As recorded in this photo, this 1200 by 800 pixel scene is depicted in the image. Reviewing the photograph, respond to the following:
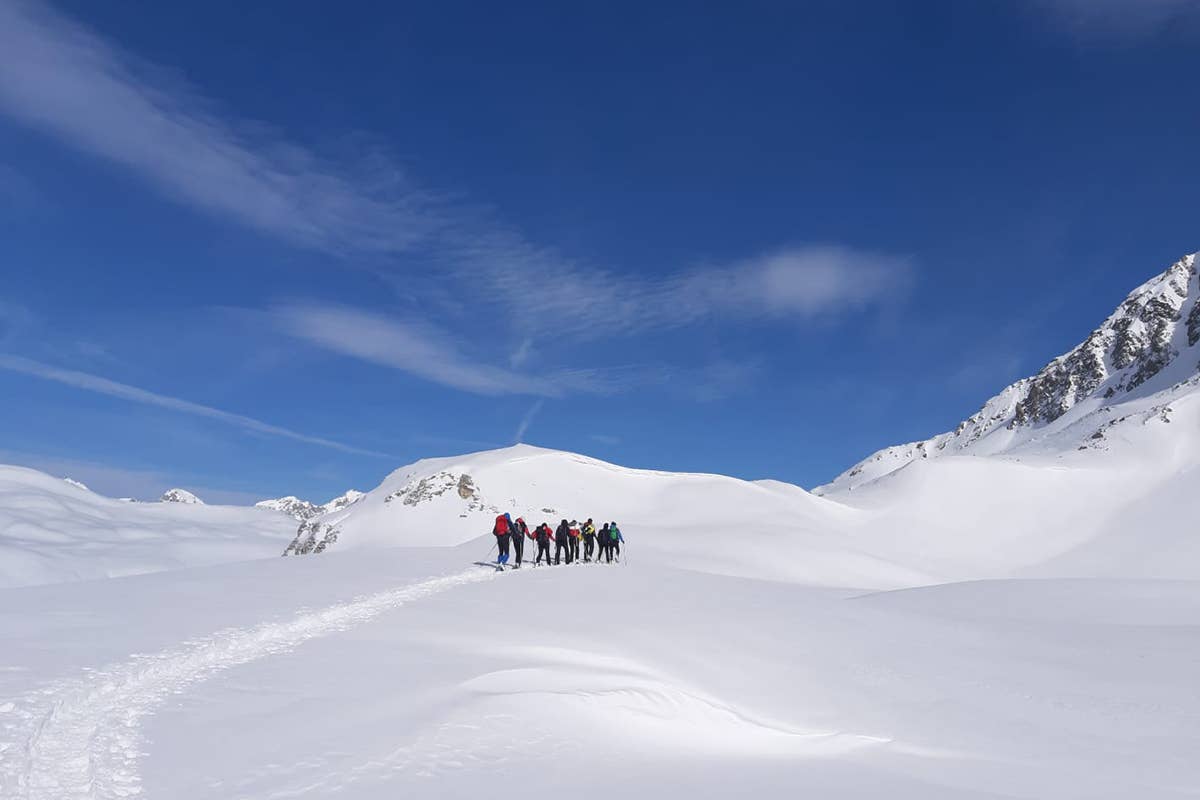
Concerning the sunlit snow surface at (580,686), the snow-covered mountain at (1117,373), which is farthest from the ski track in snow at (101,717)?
the snow-covered mountain at (1117,373)

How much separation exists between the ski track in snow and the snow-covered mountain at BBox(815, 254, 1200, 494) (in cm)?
9419

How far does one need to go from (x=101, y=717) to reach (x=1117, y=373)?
490 ft

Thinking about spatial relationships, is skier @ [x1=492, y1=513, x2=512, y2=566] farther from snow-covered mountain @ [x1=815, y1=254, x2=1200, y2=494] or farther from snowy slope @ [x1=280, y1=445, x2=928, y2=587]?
snow-covered mountain @ [x1=815, y1=254, x2=1200, y2=494]

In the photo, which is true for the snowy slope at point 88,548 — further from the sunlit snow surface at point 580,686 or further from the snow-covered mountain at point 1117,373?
the snow-covered mountain at point 1117,373

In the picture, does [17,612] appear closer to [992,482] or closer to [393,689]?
[393,689]

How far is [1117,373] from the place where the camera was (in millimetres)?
124812

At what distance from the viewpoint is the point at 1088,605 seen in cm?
1939

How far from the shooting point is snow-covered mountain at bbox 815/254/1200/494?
10162 cm

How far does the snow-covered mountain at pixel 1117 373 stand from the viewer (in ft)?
333

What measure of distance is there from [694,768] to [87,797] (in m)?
4.62

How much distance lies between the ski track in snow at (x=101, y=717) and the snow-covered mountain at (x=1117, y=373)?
3708 inches

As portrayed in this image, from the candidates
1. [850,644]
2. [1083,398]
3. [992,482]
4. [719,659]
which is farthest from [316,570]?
[1083,398]

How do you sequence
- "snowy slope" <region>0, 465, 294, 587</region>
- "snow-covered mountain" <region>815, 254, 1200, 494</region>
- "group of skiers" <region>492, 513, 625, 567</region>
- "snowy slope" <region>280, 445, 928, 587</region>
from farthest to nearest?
"snowy slope" <region>0, 465, 294, 587</region> < "snow-covered mountain" <region>815, 254, 1200, 494</region> < "snowy slope" <region>280, 445, 928, 587</region> < "group of skiers" <region>492, 513, 625, 567</region>

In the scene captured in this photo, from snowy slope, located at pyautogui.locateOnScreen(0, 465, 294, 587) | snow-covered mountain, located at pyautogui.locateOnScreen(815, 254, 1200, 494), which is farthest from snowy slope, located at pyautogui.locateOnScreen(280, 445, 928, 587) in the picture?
snowy slope, located at pyautogui.locateOnScreen(0, 465, 294, 587)
